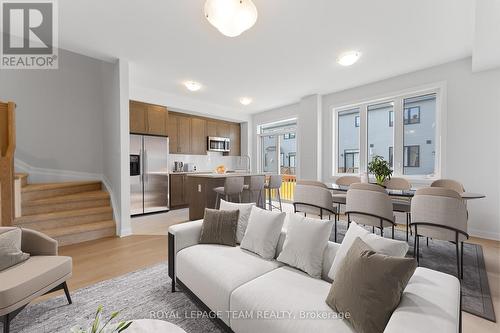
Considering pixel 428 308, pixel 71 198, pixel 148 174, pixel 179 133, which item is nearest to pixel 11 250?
pixel 71 198

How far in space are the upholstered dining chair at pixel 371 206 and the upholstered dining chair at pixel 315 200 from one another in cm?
29

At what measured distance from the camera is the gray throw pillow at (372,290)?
40.3 inches

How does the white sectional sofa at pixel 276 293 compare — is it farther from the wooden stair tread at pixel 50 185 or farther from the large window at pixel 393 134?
the large window at pixel 393 134

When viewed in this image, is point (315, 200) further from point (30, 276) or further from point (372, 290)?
point (30, 276)

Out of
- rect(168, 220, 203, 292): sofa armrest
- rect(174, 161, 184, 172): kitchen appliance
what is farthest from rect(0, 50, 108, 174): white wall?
rect(168, 220, 203, 292): sofa armrest

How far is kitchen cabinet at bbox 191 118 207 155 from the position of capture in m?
6.35

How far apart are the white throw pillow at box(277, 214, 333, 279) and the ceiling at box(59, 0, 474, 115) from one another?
2281mm

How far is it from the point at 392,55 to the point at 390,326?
12.8ft

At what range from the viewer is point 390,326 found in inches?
36.9

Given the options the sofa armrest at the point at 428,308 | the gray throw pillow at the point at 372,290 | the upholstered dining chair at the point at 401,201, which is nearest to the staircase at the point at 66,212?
the gray throw pillow at the point at 372,290

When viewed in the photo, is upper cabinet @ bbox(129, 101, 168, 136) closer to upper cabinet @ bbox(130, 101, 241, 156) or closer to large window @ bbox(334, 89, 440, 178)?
upper cabinet @ bbox(130, 101, 241, 156)

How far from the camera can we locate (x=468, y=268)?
251cm

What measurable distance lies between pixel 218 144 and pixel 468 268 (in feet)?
19.4

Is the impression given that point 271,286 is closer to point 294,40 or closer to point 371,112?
point 294,40
